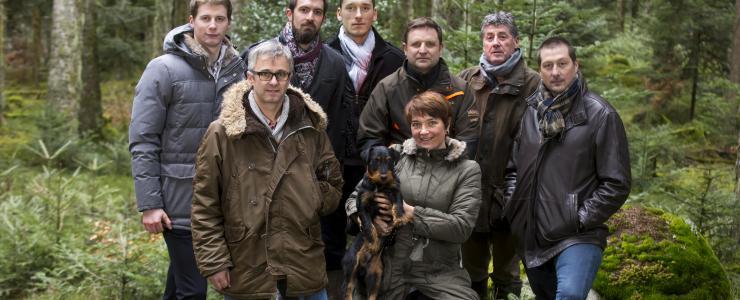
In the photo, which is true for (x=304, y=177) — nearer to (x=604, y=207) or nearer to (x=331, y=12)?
(x=604, y=207)

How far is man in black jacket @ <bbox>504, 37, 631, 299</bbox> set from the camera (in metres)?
4.24

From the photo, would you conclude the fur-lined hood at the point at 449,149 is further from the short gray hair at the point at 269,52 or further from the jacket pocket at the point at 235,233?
the jacket pocket at the point at 235,233

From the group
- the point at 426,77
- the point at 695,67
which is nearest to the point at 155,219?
the point at 426,77

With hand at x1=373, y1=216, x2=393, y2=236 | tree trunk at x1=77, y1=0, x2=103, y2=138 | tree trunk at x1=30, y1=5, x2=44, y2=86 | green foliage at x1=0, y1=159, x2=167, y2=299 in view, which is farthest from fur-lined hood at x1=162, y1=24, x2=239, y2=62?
tree trunk at x1=30, y1=5, x2=44, y2=86

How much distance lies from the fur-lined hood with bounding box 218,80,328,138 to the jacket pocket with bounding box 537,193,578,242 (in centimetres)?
155

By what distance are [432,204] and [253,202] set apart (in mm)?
1195

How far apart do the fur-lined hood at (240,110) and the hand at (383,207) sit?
0.60m

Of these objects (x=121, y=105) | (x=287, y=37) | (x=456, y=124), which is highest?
(x=287, y=37)

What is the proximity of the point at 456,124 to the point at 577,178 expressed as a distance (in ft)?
3.38

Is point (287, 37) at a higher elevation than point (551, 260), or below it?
higher

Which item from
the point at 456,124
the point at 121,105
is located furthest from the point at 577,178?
the point at 121,105

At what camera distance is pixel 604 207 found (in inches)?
166

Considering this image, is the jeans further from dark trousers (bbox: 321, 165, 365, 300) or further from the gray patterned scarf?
the gray patterned scarf

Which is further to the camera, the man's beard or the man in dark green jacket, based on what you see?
the man's beard
